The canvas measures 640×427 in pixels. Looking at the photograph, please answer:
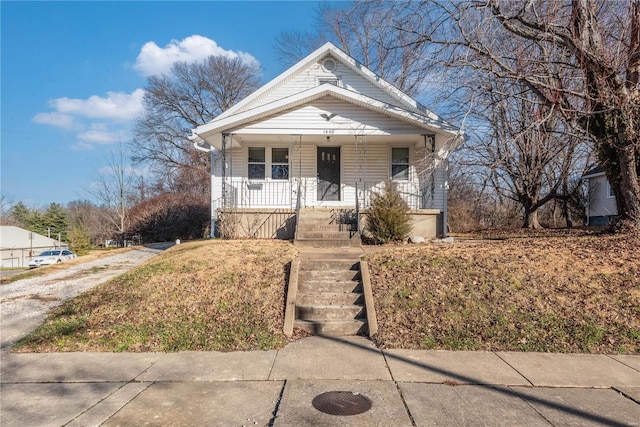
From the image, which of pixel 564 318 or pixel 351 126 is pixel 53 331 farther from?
pixel 351 126

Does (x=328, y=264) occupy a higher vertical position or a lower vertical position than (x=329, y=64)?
lower

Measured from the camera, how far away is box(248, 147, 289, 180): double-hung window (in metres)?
15.0

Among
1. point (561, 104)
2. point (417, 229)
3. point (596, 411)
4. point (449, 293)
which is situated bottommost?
point (596, 411)

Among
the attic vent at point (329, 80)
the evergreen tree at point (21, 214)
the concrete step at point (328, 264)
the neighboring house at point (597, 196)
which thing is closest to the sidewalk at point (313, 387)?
the concrete step at point (328, 264)

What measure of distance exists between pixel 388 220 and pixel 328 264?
3.68 metres

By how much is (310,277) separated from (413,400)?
3.89 metres

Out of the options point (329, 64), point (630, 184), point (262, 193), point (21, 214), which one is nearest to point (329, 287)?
point (630, 184)

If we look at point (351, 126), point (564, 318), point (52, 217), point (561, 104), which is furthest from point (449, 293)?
point (52, 217)

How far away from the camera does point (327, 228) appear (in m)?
12.3

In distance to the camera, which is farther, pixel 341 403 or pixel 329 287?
pixel 329 287

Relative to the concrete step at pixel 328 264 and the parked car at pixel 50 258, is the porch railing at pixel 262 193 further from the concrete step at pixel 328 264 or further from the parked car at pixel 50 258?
the parked car at pixel 50 258

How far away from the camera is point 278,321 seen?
6414 millimetres

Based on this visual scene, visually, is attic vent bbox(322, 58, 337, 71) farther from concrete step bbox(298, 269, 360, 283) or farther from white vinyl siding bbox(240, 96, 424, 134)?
concrete step bbox(298, 269, 360, 283)

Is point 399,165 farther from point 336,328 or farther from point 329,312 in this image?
point 336,328
